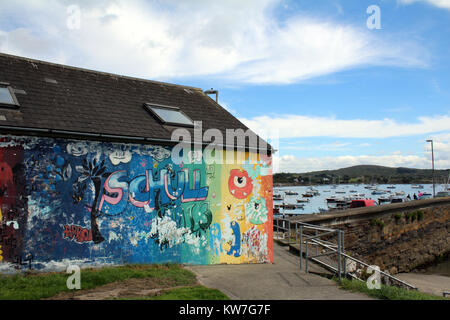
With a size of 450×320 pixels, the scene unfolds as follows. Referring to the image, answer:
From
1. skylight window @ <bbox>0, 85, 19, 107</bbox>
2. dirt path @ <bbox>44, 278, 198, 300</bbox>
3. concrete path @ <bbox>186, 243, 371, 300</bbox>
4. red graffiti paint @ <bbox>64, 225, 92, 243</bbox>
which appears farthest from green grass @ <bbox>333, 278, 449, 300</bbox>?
skylight window @ <bbox>0, 85, 19, 107</bbox>

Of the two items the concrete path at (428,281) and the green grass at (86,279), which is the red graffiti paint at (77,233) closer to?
the green grass at (86,279)

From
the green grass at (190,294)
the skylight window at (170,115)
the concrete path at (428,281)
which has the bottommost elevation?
the concrete path at (428,281)

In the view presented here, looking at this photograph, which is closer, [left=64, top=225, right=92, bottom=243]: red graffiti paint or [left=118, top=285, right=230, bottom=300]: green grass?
[left=118, top=285, right=230, bottom=300]: green grass

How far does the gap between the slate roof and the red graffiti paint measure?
Result: 97.4 inches

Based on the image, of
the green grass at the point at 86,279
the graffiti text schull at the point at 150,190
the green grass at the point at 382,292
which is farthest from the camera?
the graffiti text schull at the point at 150,190

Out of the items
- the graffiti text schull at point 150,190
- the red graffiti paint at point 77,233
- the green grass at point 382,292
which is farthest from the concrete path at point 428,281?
the red graffiti paint at point 77,233

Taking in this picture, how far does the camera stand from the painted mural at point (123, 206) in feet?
28.3

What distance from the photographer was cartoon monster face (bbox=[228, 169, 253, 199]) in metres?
11.9

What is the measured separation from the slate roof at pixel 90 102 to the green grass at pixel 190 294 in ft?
14.7

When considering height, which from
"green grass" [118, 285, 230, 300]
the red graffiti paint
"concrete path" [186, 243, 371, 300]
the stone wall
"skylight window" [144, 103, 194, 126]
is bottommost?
the stone wall

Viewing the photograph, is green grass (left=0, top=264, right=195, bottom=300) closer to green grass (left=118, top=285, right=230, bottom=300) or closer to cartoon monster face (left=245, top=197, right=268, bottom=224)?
green grass (left=118, top=285, right=230, bottom=300)
